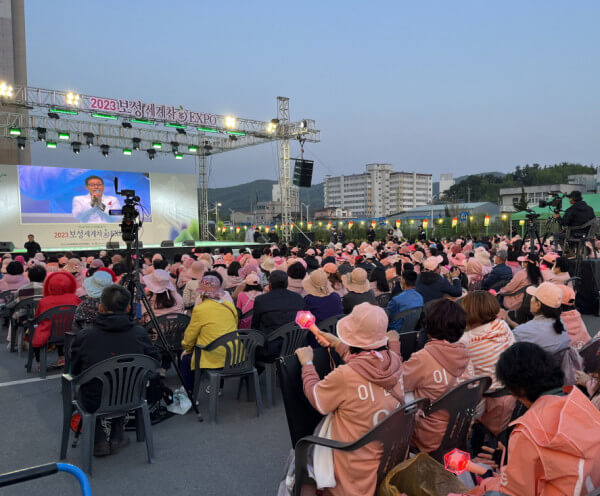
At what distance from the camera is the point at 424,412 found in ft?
7.02

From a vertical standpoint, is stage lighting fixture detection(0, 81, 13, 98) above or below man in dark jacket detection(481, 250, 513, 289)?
above

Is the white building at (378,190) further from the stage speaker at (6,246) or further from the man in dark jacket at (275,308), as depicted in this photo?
the man in dark jacket at (275,308)

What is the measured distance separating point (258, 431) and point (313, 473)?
1.49m

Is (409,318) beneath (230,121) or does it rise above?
beneath

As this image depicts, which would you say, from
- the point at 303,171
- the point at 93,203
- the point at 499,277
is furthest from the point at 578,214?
the point at 93,203

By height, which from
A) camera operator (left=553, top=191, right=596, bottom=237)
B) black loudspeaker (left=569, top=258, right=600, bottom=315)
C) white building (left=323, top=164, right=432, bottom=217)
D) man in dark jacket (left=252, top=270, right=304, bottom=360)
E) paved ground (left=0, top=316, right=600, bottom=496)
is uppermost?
white building (left=323, top=164, right=432, bottom=217)

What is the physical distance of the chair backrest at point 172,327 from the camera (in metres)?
4.23

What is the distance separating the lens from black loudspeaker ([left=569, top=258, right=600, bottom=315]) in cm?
753

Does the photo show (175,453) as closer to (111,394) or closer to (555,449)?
(111,394)

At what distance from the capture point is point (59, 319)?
4.62m

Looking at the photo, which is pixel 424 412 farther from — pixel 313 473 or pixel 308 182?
pixel 308 182

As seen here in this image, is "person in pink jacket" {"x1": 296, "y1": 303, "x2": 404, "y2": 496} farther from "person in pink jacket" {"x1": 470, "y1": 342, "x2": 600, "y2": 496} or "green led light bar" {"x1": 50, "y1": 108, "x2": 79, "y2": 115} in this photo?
"green led light bar" {"x1": 50, "y1": 108, "x2": 79, "y2": 115}

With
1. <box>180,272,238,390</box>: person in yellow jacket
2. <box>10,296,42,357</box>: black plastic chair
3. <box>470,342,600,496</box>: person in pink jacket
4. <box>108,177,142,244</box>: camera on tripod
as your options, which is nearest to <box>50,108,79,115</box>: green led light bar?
<box>10,296,42,357</box>: black plastic chair

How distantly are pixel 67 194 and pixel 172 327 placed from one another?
58.7 ft
